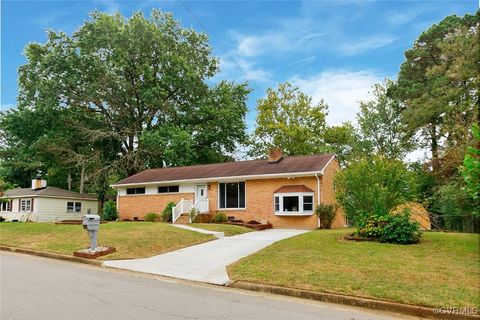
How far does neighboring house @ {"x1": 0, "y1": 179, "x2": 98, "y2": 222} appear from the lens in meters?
33.2

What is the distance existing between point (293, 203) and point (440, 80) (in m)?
17.2

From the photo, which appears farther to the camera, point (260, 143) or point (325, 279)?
point (260, 143)

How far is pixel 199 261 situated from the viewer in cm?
1152

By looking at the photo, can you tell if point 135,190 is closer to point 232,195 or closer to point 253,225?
point 232,195

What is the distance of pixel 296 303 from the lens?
23.7 ft

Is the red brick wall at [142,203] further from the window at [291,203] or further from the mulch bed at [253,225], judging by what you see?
the window at [291,203]

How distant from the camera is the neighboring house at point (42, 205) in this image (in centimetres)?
3322

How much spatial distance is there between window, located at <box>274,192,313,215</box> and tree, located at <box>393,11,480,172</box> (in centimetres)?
804

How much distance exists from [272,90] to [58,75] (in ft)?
72.4

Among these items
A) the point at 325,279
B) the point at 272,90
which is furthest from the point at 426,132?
the point at 325,279

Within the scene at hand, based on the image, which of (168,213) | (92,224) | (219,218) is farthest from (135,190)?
(92,224)

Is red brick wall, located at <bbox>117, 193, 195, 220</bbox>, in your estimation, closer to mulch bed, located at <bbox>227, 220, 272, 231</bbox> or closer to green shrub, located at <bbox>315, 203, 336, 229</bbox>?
mulch bed, located at <bbox>227, 220, 272, 231</bbox>

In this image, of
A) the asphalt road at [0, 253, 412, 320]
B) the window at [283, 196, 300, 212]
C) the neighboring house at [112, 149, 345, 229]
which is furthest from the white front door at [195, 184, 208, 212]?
the asphalt road at [0, 253, 412, 320]

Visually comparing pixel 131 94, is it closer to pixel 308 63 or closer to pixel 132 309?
pixel 308 63
